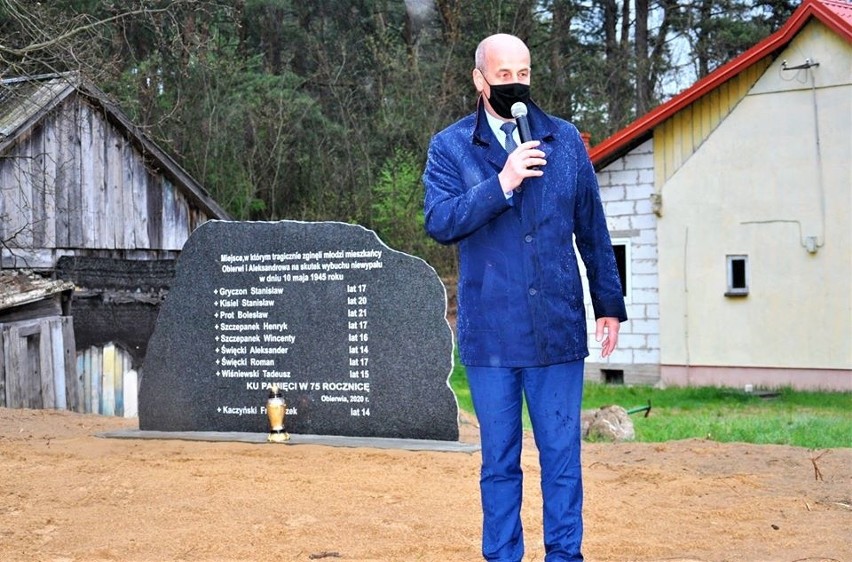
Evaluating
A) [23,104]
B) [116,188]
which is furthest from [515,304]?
[116,188]

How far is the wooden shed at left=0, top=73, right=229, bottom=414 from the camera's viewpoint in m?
15.0

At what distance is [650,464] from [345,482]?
2568mm

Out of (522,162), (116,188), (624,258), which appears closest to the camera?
(522,162)

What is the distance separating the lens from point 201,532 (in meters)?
6.55

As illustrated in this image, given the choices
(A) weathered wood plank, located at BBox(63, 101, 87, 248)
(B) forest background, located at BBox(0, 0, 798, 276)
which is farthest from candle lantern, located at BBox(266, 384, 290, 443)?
(B) forest background, located at BBox(0, 0, 798, 276)

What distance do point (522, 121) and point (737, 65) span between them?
47.2 ft

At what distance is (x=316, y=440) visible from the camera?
9.65m

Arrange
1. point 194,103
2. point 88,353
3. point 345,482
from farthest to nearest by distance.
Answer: point 194,103 < point 88,353 < point 345,482

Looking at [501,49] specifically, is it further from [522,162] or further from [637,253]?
[637,253]


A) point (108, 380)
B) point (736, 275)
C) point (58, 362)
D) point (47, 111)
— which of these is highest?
point (47, 111)

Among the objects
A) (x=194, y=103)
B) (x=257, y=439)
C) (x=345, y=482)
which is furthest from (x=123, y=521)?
(x=194, y=103)

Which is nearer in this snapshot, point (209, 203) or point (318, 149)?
point (209, 203)

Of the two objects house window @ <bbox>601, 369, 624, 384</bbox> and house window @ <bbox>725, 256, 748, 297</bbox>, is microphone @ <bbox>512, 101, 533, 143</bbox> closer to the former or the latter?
house window @ <bbox>725, 256, 748, 297</bbox>

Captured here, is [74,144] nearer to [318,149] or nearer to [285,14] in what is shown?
[318,149]
